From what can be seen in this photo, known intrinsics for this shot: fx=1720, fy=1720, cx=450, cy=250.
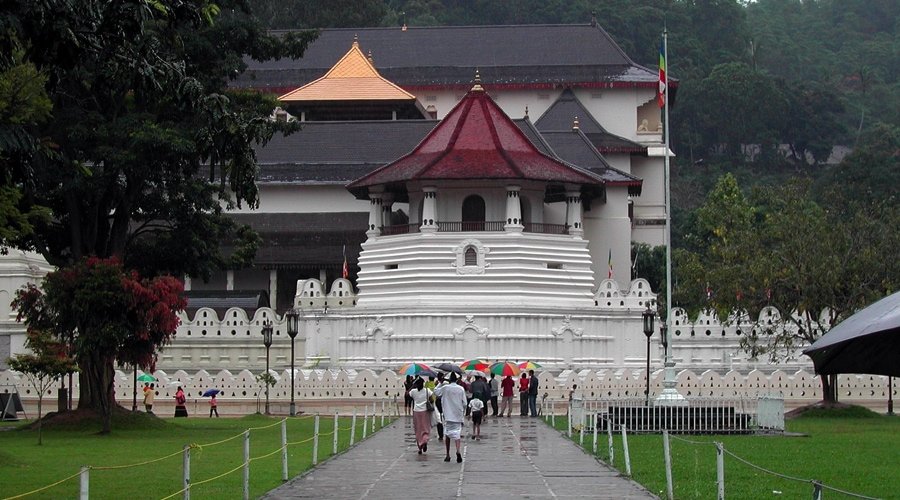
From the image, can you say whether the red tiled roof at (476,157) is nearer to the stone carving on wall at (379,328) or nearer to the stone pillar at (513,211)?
the stone pillar at (513,211)

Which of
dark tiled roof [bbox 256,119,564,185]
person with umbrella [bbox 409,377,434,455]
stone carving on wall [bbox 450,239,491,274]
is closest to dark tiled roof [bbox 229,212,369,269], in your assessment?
dark tiled roof [bbox 256,119,564,185]

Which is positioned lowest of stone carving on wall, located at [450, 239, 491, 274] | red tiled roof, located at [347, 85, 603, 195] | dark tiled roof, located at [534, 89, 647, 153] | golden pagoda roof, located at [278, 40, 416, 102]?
stone carving on wall, located at [450, 239, 491, 274]

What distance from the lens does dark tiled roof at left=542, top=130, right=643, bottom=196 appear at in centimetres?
6881

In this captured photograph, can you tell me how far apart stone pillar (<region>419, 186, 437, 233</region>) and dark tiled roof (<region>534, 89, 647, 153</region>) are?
62.5 ft

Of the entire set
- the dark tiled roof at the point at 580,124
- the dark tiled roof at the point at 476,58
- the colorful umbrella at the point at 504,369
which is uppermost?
the dark tiled roof at the point at 476,58

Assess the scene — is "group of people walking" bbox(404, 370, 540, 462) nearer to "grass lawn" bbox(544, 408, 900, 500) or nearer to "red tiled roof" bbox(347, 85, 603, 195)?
"grass lawn" bbox(544, 408, 900, 500)

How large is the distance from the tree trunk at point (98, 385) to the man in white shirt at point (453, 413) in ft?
34.6

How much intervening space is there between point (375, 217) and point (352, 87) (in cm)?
1893

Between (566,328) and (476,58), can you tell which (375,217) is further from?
(476,58)

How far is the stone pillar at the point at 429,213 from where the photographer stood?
58250mm

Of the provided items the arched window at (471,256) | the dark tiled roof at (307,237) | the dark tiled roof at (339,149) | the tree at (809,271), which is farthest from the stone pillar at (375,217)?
the tree at (809,271)

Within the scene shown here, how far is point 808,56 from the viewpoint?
152m

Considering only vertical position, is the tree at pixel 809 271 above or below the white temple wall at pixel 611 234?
below

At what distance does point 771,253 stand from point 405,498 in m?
27.9
